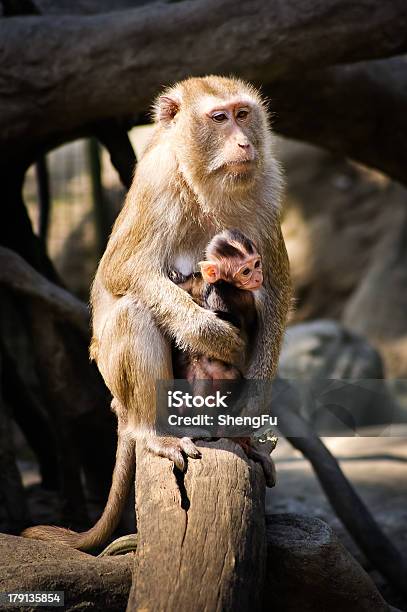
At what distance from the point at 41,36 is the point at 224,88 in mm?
2252

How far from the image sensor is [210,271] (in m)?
4.55

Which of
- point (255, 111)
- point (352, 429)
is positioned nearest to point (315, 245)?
point (352, 429)

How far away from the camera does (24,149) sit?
7023 mm

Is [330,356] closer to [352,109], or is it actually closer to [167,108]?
[352,109]

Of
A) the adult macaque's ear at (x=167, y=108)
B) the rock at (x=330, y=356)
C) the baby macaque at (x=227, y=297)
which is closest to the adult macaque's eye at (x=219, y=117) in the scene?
the adult macaque's ear at (x=167, y=108)

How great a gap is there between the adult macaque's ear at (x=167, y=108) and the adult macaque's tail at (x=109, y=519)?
5.73 ft

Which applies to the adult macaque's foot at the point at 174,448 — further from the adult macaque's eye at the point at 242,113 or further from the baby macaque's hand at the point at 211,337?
the adult macaque's eye at the point at 242,113

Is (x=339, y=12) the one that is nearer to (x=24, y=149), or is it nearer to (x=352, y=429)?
(x=24, y=149)

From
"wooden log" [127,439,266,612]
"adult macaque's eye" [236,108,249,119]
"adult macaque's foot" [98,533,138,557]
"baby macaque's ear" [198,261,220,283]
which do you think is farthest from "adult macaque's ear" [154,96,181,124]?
"adult macaque's foot" [98,533,138,557]

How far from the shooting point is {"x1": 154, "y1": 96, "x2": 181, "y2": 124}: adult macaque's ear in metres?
4.95

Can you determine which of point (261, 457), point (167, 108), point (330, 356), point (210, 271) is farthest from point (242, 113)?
point (330, 356)

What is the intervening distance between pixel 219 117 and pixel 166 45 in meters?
1.92

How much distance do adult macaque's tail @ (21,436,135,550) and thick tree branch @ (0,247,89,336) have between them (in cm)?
228

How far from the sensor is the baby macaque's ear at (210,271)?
14.8 ft
